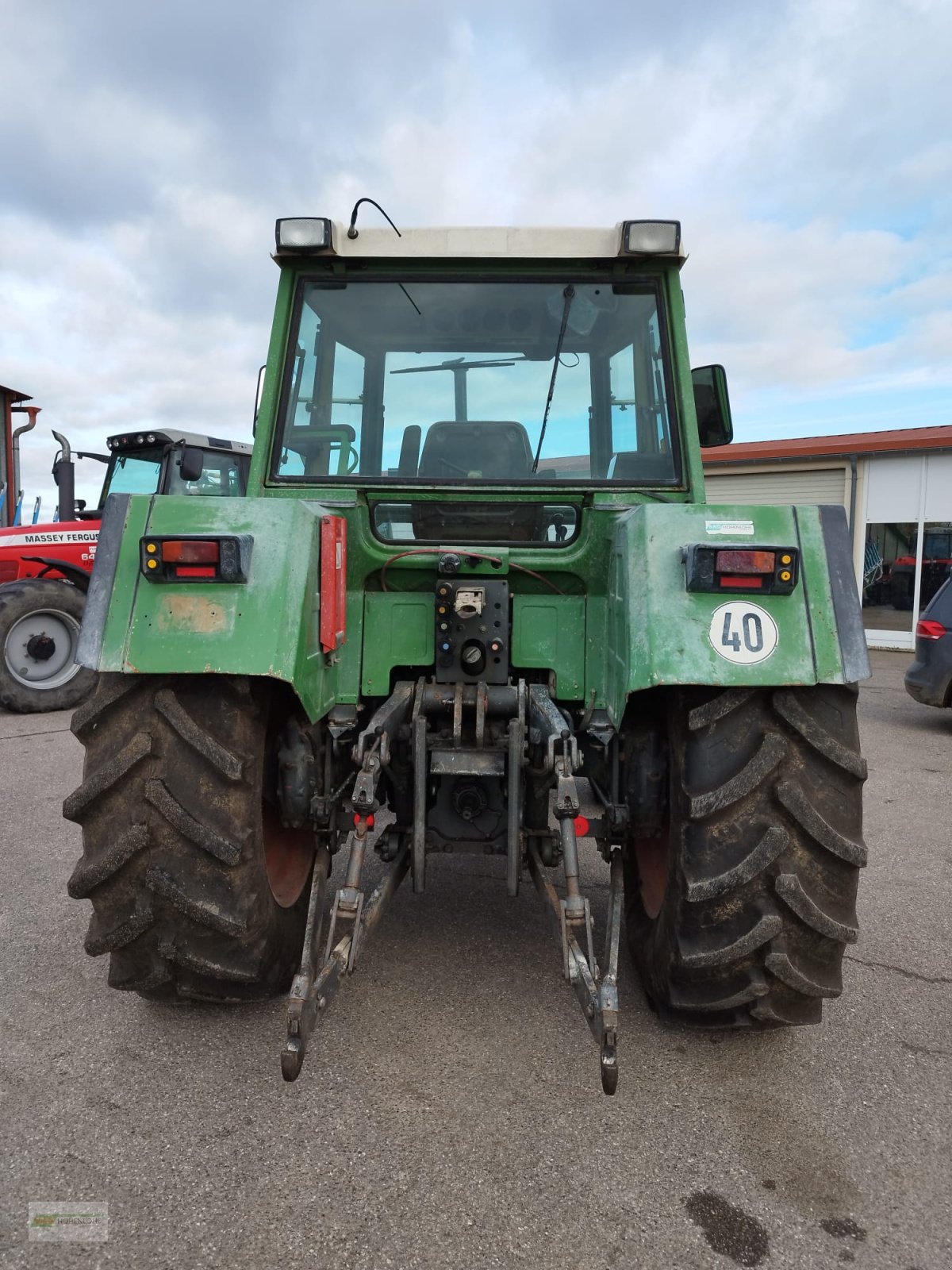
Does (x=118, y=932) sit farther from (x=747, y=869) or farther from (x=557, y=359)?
(x=557, y=359)

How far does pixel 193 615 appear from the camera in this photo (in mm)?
2387

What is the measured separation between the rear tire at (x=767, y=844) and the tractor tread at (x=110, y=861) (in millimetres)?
1478

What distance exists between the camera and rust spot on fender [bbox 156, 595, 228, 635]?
237cm

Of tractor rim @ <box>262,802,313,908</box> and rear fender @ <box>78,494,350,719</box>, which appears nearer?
rear fender @ <box>78,494,350,719</box>

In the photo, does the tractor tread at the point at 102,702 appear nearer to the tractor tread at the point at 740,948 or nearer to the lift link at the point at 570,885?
the lift link at the point at 570,885

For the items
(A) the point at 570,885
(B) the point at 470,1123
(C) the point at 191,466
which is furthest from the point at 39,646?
(A) the point at 570,885

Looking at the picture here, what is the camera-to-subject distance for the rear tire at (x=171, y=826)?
2414 mm

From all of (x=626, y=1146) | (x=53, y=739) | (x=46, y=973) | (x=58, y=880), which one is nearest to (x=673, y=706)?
(x=626, y=1146)

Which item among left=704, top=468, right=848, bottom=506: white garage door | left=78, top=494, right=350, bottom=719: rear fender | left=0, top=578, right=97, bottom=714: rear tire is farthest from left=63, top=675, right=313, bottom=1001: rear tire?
left=704, top=468, right=848, bottom=506: white garage door

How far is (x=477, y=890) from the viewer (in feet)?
13.1

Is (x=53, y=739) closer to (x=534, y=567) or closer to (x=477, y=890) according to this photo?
→ (x=477, y=890)

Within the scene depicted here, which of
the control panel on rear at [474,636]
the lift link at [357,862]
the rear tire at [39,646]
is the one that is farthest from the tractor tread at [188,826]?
the rear tire at [39,646]

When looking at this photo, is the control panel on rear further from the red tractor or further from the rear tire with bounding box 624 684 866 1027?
the red tractor

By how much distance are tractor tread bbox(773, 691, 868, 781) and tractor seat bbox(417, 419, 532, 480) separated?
1.27 meters
